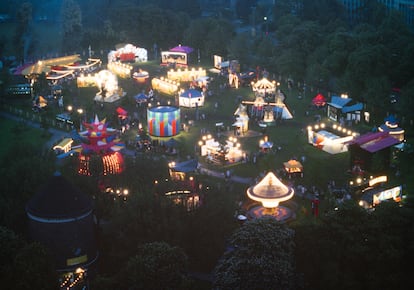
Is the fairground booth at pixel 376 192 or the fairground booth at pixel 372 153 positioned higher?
the fairground booth at pixel 372 153

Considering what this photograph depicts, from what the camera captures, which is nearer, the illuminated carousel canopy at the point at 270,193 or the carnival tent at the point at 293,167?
the illuminated carousel canopy at the point at 270,193

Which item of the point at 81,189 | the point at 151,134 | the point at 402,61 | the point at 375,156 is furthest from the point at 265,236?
the point at 402,61

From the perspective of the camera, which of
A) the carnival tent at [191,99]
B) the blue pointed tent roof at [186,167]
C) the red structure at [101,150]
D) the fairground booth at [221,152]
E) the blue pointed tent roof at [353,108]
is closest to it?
the red structure at [101,150]

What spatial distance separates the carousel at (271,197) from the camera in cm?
3862

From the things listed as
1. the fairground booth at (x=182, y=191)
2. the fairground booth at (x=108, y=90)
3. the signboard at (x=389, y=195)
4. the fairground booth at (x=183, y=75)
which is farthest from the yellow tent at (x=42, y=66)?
the signboard at (x=389, y=195)

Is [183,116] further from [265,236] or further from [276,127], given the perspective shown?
[265,236]

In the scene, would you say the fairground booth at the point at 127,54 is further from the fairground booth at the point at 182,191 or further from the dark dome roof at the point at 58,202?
the dark dome roof at the point at 58,202

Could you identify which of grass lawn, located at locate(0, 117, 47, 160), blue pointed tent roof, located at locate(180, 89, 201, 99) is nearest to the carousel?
grass lawn, located at locate(0, 117, 47, 160)

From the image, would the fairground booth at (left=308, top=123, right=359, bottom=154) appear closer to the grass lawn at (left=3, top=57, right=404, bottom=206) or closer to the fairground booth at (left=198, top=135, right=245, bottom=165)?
the grass lawn at (left=3, top=57, right=404, bottom=206)

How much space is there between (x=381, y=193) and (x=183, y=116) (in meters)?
26.0

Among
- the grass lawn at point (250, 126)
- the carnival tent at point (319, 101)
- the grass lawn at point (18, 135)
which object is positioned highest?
the carnival tent at point (319, 101)

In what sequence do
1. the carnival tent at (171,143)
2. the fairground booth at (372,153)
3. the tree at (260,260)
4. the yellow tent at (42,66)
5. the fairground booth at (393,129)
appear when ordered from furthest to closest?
the yellow tent at (42,66)
the carnival tent at (171,143)
the fairground booth at (393,129)
the fairground booth at (372,153)
the tree at (260,260)

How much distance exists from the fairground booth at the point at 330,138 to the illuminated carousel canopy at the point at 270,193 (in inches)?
455

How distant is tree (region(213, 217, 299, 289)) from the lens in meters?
26.7
